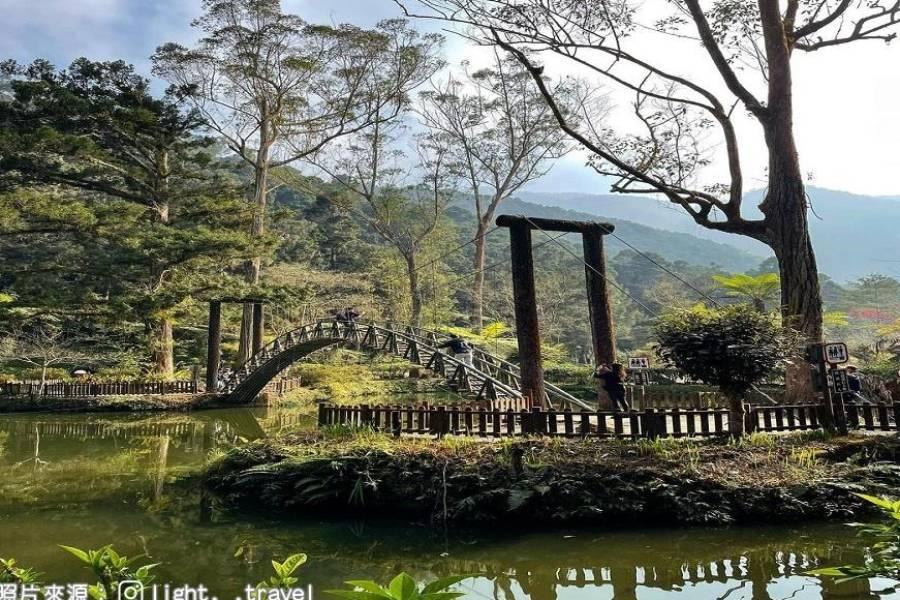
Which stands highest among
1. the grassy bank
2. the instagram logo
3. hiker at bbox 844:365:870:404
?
hiker at bbox 844:365:870:404

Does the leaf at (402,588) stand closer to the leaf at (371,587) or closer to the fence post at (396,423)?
the leaf at (371,587)

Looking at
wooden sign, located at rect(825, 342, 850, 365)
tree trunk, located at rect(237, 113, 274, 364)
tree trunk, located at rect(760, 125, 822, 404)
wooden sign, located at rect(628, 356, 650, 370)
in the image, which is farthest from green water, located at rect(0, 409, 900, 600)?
tree trunk, located at rect(237, 113, 274, 364)

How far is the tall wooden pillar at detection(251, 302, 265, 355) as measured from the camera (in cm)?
2257

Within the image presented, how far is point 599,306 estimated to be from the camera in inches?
413

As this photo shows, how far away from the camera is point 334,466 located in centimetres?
722

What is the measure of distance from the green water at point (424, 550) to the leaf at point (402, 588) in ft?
11.1

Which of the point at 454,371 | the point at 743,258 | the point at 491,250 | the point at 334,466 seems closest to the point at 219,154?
the point at 491,250

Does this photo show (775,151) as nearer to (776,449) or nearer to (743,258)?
(776,449)

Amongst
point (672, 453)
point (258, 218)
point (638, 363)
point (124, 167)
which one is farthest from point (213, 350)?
point (672, 453)

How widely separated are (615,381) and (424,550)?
183 inches

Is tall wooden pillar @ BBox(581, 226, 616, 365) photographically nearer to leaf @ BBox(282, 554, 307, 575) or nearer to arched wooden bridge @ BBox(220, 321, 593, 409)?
arched wooden bridge @ BBox(220, 321, 593, 409)

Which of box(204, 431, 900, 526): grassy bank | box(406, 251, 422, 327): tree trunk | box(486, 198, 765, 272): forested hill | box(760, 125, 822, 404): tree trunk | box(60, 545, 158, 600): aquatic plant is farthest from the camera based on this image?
box(486, 198, 765, 272): forested hill

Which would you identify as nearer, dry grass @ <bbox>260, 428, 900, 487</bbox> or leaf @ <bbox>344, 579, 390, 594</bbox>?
leaf @ <bbox>344, 579, 390, 594</bbox>

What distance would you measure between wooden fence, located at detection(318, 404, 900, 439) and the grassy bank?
0.35 meters
